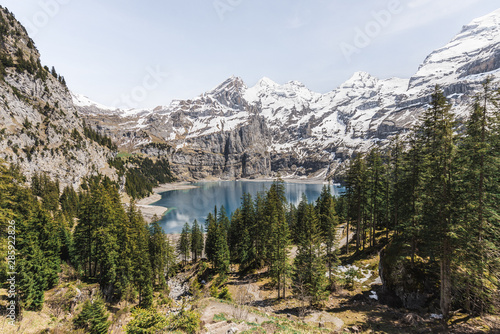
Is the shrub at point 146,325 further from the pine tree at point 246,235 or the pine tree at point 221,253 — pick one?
the pine tree at point 246,235

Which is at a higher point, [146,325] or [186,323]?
[146,325]

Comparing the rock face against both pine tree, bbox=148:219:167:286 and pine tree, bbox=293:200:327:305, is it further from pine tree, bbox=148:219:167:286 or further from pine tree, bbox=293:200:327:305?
pine tree, bbox=293:200:327:305

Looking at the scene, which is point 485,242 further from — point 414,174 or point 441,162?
point 414,174

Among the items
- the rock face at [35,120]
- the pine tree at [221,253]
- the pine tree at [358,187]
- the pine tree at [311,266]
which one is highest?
the rock face at [35,120]

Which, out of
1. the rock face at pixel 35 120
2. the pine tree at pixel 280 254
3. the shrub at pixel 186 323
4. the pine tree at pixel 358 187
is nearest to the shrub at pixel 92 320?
the shrub at pixel 186 323

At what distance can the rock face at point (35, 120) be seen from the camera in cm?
7931

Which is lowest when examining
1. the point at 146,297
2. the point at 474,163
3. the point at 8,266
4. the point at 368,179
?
the point at 146,297

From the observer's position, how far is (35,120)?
92500 mm

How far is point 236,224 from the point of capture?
170 ft

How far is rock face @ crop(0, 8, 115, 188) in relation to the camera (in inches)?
3123

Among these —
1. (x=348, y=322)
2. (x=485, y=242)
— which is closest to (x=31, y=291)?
(x=348, y=322)

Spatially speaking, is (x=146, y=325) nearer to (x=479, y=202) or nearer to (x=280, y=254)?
(x=280, y=254)

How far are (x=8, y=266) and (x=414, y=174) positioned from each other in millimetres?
40320

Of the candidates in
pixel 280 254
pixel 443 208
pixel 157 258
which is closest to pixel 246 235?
pixel 280 254
